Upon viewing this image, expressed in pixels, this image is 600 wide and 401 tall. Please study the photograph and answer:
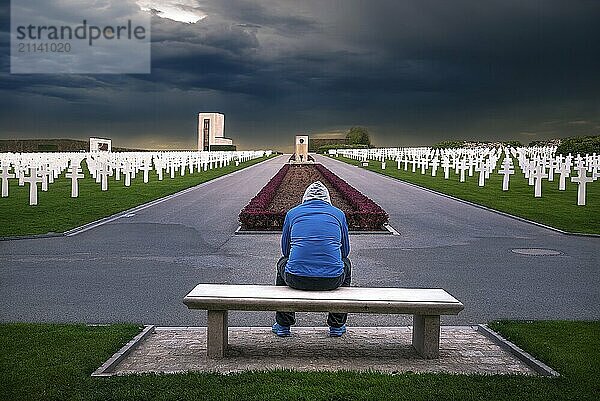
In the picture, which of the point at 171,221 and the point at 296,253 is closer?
the point at 296,253

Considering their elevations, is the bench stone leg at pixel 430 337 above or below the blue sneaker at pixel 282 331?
above

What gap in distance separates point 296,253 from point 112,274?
474 cm

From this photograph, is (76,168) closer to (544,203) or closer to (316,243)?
(544,203)

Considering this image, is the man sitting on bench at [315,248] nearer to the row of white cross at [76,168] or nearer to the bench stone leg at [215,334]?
the bench stone leg at [215,334]

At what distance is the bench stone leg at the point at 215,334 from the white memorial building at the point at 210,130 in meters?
103

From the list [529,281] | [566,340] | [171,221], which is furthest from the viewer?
[171,221]

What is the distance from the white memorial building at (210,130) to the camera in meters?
108

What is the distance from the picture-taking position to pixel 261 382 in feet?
17.4

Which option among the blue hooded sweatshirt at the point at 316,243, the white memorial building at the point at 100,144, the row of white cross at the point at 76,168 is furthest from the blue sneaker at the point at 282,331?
the white memorial building at the point at 100,144

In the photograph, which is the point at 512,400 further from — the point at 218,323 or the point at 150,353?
the point at 150,353

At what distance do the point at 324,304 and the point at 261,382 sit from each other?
889mm

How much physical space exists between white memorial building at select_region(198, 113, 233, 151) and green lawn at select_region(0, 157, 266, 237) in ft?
254

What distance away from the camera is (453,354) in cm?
625

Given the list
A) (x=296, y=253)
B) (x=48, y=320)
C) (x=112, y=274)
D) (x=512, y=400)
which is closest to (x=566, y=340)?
(x=512, y=400)
